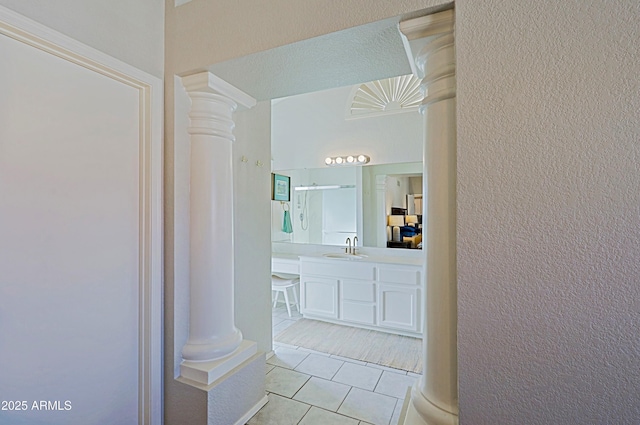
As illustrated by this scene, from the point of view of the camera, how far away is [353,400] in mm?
1944

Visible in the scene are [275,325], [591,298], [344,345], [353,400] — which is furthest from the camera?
[275,325]

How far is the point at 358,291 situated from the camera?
3.25 metres

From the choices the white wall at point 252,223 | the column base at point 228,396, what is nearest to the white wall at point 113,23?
the white wall at point 252,223

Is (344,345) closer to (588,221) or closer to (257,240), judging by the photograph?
(257,240)

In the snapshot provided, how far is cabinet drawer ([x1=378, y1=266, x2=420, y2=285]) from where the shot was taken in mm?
2963

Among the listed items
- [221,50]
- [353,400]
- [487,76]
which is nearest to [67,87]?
[221,50]

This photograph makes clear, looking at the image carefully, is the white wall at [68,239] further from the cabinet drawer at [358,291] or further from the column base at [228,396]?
the cabinet drawer at [358,291]

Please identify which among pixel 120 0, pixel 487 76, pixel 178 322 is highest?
pixel 120 0

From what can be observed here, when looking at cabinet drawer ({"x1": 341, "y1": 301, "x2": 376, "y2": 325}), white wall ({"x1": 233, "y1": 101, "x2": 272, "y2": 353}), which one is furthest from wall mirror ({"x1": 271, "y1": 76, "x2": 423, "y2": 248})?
white wall ({"x1": 233, "y1": 101, "x2": 272, "y2": 353})

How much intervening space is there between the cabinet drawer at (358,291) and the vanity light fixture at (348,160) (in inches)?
61.2

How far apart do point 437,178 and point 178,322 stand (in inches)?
59.1

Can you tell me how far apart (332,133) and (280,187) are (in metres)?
1.08

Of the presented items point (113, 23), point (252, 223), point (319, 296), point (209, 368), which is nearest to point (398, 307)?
point (319, 296)

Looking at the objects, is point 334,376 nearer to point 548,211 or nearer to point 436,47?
point 548,211
